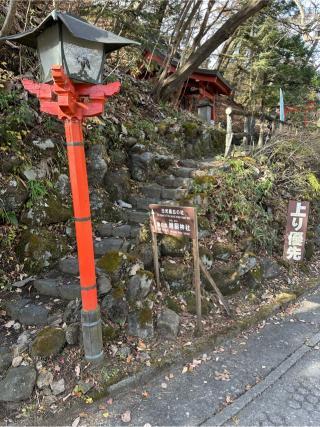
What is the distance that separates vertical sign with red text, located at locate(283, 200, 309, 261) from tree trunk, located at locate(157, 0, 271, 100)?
4664 mm

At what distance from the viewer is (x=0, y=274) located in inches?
166

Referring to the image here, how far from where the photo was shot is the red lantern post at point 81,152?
3061 mm

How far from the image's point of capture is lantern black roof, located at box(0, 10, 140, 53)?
8.64 ft

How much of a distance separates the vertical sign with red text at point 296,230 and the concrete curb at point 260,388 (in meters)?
1.80

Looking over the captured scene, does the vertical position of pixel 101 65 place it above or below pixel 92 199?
above

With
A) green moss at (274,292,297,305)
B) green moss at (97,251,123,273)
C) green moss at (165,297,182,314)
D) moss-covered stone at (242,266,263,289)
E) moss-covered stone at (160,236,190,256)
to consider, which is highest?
green moss at (97,251,123,273)

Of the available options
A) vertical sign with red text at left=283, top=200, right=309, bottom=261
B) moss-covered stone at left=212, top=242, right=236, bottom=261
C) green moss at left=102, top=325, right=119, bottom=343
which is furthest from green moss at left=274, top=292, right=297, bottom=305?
green moss at left=102, top=325, right=119, bottom=343

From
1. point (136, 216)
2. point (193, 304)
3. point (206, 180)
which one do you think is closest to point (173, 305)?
point (193, 304)

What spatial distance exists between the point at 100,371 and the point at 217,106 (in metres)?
17.4

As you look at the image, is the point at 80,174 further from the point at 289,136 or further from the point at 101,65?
the point at 289,136

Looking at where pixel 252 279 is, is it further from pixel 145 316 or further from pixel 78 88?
pixel 78 88

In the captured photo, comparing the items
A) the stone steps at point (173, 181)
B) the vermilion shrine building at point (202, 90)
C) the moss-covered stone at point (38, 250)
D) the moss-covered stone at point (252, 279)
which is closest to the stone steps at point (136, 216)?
the stone steps at point (173, 181)

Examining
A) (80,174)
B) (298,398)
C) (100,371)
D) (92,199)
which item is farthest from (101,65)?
(298,398)

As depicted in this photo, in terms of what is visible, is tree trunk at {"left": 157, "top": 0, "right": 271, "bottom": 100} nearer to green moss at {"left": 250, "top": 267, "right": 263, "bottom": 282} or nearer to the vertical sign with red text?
the vertical sign with red text
